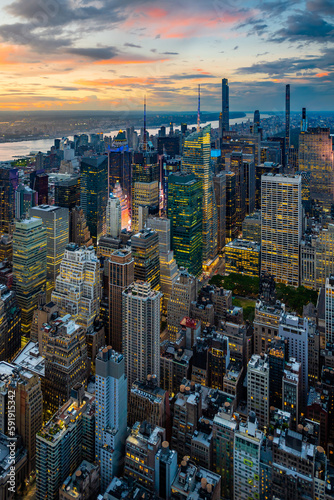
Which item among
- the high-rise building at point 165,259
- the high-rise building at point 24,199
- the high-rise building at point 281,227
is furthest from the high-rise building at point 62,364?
the high-rise building at point 24,199

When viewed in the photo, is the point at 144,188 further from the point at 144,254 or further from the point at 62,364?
the point at 62,364

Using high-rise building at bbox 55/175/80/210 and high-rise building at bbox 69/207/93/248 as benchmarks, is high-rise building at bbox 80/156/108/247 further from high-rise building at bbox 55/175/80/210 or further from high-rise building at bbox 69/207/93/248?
high-rise building at bbox 69/207/93/248

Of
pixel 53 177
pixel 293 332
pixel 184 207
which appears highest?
pixel 53 177

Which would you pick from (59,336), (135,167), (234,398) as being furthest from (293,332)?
(135,167)

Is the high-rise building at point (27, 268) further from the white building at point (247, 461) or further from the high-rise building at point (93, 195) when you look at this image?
the white building at point (247, 461)

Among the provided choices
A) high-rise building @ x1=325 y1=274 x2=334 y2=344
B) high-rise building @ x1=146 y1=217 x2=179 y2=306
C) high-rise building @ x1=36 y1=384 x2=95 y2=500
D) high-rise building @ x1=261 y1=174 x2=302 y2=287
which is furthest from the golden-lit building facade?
high-rise building @ x1=36 y1=384 x2=95 y2=500

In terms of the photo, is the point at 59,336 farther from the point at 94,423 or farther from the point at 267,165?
the point at 267,165

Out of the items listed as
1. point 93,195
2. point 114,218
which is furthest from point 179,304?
point 93,195
